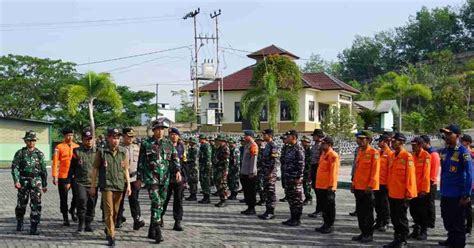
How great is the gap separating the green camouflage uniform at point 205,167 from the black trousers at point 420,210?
5902 millimetres

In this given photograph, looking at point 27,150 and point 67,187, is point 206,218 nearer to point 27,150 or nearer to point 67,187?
point 67,187

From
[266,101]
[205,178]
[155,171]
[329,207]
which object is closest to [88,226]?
[155,171]

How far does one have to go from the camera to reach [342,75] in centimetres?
10625

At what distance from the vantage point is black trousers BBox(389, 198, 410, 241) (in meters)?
8.25

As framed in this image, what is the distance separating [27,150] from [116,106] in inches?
1005

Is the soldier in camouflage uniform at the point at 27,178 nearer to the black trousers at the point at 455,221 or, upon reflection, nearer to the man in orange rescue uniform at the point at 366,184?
the man in orange rescue uniform at the point at 366,184

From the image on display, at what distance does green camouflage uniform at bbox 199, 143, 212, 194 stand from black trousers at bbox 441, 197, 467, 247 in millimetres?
6837

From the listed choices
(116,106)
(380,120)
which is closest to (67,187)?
(116,106)

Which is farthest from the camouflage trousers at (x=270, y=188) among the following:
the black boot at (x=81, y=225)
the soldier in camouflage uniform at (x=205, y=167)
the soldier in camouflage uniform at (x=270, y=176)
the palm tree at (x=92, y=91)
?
the palm tree at (x=92, y=91)

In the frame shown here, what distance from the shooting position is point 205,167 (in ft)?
46.4

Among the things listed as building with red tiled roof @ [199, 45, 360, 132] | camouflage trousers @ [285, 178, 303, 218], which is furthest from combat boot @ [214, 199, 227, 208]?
building with red tiled roof @ [199, 45, 360, 132]

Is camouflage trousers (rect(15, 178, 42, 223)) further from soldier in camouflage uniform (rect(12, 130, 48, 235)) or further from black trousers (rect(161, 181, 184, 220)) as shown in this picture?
black trousers (rect(161, 181, 184, 220))

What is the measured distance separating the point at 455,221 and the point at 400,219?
2.61 ft

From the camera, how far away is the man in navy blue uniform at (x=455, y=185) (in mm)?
8102
